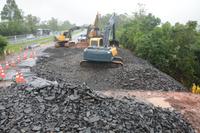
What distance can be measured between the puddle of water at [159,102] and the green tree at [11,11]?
48.8 metres

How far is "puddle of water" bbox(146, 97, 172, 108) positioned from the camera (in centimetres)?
1075

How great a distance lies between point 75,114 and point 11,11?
2093 inches

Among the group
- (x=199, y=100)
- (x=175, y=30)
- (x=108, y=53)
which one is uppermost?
(x=175, y=30)

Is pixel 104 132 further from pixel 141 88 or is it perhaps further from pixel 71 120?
pixel 141 88

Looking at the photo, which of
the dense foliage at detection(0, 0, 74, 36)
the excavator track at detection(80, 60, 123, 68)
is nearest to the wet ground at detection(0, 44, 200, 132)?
the excavator track at detection(80, 60, 123, 68)

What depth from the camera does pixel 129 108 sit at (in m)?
8.07

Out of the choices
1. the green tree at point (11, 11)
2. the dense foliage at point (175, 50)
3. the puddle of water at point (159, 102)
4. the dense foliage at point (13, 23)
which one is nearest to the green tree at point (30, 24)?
the dense foliage at point (13, 23)

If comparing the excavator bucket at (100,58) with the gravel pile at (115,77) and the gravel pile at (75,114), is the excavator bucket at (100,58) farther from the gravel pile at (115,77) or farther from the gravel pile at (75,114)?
the gravel pile at (75,114)

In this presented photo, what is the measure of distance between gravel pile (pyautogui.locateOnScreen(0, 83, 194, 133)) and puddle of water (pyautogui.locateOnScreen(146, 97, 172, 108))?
6.20 ft

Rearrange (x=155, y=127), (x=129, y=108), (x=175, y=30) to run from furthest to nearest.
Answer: (x=175, y=30) → (x=129, y=108) → (x=155, y=127)

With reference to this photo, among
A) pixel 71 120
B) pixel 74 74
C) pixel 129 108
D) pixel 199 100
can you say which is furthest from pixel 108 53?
pixel 71 120

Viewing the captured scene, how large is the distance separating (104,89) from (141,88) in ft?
6.01

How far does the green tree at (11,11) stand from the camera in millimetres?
55438

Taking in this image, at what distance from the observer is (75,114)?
23.2ft
